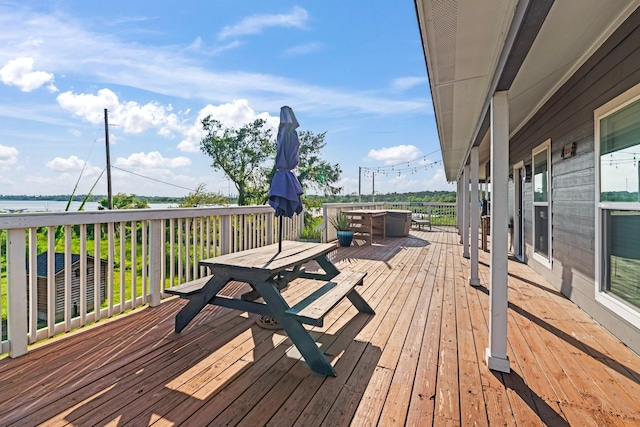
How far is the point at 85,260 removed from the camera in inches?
94.3

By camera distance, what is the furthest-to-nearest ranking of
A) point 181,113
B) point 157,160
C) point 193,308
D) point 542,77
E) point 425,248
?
point 157,160 < point 181,113 < point 425,248 < point 542,77 < point 193,308

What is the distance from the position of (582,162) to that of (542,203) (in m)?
1.43

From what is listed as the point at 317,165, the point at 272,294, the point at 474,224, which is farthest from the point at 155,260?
the point at 317,165

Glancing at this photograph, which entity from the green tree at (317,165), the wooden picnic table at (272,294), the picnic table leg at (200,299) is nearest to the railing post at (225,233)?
the wooden picnic table at (272,294)

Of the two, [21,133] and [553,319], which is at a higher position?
[21,133]

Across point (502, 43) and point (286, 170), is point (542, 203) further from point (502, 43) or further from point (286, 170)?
point (286, 170)

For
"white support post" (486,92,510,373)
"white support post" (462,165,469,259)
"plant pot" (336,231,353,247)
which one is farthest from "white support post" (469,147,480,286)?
"plant pot" (336,231,353,247)

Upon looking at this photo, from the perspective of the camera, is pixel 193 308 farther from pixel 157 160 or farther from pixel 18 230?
pixel 157 160

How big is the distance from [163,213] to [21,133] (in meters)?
27.5

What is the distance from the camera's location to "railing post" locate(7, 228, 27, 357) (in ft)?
6.33

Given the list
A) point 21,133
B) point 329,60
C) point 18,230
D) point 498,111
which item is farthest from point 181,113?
point 498,111

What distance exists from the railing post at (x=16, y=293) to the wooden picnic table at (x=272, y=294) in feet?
2.93

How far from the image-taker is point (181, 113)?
1638cm

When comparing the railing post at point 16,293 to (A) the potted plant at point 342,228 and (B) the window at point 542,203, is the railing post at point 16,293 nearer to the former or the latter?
(B) the window at point 542,203
